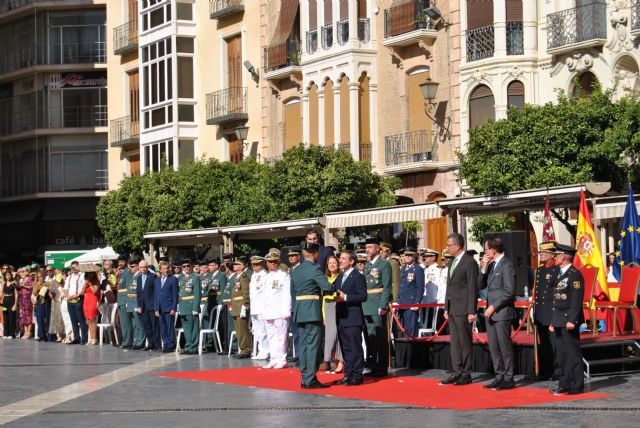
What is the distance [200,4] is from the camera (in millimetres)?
52188

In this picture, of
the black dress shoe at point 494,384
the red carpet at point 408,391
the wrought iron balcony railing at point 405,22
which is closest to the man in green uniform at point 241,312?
the red carpet at point 408,391

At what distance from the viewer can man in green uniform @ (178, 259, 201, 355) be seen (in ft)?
90.2

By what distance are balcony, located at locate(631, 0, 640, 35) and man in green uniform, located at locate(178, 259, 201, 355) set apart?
40.5ft

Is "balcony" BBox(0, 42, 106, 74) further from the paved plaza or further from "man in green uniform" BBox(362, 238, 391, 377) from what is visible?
"man in green uniform" BBox(362, 238, 391, 377)

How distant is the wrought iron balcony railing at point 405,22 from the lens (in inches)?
1543

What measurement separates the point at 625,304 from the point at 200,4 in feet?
113

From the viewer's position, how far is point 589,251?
20.8m

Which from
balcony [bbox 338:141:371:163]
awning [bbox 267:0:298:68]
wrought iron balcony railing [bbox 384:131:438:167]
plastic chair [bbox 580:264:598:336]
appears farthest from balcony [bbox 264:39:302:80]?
plastic chair [bbox 580:264:598:336]

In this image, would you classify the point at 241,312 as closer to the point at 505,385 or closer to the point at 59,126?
the point at 505,385

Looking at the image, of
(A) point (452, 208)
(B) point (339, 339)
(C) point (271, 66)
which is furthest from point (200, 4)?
(B) point (339, 339)

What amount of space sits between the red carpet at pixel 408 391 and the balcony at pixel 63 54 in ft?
145

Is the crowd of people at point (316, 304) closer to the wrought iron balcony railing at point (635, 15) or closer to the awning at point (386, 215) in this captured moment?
the awning at point (386, 215)

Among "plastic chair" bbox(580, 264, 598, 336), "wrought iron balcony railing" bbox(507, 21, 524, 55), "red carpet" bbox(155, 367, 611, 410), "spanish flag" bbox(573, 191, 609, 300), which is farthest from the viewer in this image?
"wrought iron balcony railing" bbox(507, 21, 524, 55)

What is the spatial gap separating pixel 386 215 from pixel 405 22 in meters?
13.7
